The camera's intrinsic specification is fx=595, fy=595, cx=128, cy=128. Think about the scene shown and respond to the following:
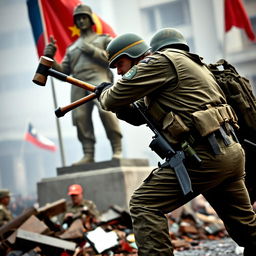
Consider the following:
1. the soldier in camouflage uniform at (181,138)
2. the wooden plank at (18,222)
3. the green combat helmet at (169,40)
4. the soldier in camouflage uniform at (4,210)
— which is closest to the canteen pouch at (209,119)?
the soldier in camouflage uniform at (181,138)

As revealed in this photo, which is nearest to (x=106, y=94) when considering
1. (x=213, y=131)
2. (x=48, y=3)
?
(x=213, y=131)

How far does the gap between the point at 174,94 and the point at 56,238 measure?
329 centimetres

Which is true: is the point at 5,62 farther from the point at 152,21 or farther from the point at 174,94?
the point at 174,94

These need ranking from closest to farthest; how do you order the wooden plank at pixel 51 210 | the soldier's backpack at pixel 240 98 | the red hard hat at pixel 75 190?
the soldier's backpack at pixel 240 98 < the wooden plank at pixel 51 210 < the red hard hat at pixel 75 190

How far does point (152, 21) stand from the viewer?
3816cm

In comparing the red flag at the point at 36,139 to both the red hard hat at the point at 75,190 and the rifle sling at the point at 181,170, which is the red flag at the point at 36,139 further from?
the rifle sling at the point at 181,170

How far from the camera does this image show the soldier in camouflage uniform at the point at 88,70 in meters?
9.16

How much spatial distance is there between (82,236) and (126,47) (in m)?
3.42

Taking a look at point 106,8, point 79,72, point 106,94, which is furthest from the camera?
point 106,8

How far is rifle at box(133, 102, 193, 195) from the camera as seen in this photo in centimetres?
357

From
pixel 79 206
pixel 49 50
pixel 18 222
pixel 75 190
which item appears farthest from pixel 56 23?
pixel 18 222

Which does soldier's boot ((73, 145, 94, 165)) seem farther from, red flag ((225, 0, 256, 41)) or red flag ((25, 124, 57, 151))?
red flag ((25, 124, 57, 151))

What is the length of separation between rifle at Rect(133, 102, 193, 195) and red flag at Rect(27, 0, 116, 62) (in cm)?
Answer: 713

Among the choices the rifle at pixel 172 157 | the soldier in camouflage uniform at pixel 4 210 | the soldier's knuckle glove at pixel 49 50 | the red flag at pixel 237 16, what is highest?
the red flag at pixel 237 16
